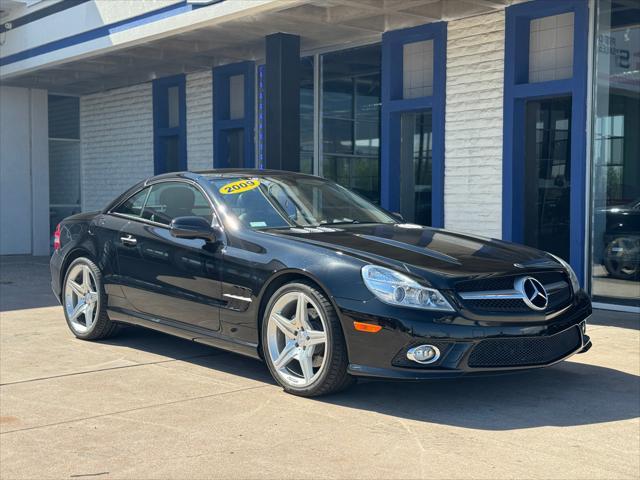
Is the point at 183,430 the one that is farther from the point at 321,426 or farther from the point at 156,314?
the point at 156,314

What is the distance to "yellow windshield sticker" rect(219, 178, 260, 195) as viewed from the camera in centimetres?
618

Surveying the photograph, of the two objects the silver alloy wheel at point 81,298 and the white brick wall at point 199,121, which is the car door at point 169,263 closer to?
the silver alloy wheel at point 81,298

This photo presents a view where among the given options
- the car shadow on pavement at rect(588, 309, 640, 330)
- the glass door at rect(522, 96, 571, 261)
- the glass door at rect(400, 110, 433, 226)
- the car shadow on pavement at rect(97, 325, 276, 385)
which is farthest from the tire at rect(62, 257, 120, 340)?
the glass door at rect(400, 110, 433, 226)

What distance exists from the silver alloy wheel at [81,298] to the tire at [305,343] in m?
2.18

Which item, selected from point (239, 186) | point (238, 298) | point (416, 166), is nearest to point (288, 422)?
point (238, 298)

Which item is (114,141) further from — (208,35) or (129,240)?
(129,240)

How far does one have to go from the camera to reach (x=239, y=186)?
6.27 m

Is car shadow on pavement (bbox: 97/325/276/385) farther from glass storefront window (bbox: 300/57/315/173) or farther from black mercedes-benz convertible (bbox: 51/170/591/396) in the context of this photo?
glass storefront window (bbox: 300/57/315/173)

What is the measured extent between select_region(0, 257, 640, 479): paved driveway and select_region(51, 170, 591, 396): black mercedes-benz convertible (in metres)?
0.28

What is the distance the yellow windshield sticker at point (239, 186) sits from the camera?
6.18 meters

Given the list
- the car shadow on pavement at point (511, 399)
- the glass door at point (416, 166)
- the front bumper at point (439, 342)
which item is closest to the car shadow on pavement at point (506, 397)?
the car shadow on pavement at point (511, 399)

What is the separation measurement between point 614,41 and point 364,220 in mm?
4495

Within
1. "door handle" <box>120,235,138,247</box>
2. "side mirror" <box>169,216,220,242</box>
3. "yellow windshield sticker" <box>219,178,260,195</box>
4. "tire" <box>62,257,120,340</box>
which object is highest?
"yellow windshield sticker" <box>219,178,260,195</box>

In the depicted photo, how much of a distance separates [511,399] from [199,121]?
11.1 m
